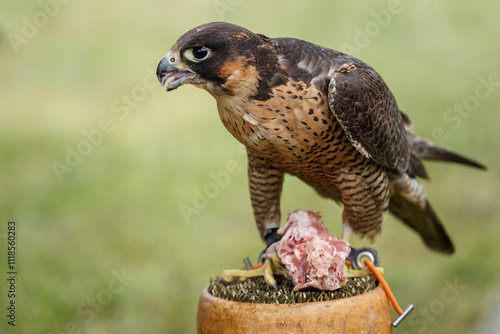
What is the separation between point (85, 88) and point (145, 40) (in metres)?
0.81

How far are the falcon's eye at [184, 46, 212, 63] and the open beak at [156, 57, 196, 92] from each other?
0.16 feet

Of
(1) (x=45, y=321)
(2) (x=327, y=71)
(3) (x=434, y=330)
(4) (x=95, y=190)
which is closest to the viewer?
(2) (x=327, y=71)

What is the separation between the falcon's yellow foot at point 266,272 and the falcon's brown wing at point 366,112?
593 mm

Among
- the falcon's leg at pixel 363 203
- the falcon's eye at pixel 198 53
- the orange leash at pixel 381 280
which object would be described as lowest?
the orange leash at pixel 381 280

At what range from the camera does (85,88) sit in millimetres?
5582

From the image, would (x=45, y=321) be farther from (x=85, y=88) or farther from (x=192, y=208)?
(x=85, y=88)

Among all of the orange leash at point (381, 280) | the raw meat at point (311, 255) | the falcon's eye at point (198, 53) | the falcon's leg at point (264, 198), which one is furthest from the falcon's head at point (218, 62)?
the orange leash at point (381, 280)

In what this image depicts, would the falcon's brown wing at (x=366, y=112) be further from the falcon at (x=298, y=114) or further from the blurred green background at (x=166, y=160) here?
the blurred green background at (x=166, y=160)

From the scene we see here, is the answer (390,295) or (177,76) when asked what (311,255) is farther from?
(177,76)

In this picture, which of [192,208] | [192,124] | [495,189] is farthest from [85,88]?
[495,189]

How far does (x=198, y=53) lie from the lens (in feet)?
6.44

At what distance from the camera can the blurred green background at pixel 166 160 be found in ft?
14.5

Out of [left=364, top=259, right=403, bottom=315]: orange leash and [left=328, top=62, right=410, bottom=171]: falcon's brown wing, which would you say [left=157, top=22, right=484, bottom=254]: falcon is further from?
[left=364, top=259, right=403, bottom=315]: orange leash

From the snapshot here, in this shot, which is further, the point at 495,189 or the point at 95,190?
the point at 495,189
